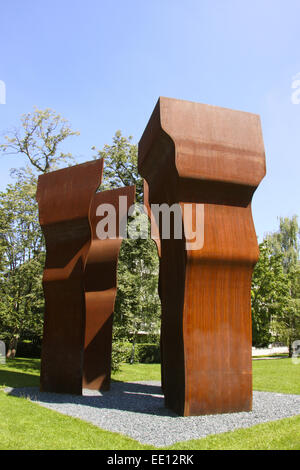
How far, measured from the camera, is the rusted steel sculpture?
30.8ft

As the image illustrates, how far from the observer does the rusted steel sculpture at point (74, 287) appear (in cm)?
938

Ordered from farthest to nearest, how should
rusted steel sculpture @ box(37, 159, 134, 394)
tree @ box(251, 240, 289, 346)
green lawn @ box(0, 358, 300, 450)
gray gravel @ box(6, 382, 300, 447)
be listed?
tree @ box(251, 240, 289, 346) → rusted steel sculpture @ box(37, 159, 134, 394) → gray gravel @ box(6, 382, 300, 447) → green lawn @ box(0, 358, 300, 450)

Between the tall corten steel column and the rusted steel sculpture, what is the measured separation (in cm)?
276

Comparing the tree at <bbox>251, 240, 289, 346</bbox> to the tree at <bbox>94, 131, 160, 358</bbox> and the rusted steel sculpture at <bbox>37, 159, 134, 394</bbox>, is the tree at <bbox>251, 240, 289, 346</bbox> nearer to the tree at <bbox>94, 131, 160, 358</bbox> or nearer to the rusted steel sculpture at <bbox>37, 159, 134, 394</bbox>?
the tree at <bbox>94, 131, 160, 358</bbox>

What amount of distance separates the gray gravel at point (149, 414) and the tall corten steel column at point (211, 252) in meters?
0.42

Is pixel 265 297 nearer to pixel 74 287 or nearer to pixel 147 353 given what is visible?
pixel 147 353

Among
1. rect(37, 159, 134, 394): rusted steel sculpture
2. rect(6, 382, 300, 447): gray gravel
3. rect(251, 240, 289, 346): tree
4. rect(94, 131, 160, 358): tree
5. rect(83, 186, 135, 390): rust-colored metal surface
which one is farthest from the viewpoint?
rect(251, 240, 289, 346): tree

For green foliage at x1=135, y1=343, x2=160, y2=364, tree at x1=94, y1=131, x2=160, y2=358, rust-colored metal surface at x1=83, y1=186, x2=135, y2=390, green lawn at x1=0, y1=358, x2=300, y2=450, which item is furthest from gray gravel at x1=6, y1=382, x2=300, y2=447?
green foliage at x1=135, y1=343, x2=160, y2=364

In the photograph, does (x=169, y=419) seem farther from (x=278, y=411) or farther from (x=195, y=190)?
(x=195, y=190)

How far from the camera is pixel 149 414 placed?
271 inches

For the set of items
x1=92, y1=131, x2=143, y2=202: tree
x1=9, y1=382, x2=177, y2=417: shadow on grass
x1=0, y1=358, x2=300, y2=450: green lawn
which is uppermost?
x1=92, y1=131, x2=143, y2=202: tree

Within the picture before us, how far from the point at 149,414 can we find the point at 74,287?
12.3 ft

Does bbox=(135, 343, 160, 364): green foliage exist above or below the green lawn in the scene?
below

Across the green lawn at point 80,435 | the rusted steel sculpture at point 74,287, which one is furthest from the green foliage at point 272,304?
the green lawn at point 80,435
